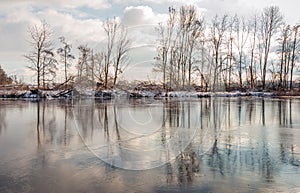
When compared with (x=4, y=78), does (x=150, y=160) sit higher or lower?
lower

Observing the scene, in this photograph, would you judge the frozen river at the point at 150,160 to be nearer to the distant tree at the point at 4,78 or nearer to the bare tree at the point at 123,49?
the bare tree at the point at 123,49

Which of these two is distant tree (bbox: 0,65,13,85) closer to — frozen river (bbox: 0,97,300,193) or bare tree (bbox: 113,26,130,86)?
frozen river (bbox: 0,97,300,193)

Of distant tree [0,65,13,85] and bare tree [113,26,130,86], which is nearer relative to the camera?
bare tree [113,26,130,86]

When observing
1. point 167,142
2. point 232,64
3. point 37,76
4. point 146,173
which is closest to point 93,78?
point 37,76

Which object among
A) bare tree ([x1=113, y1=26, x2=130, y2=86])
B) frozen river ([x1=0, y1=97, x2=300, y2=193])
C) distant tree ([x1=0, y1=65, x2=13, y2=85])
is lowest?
frozen river ([x1=0, y1=97, x2=300, y2=193])

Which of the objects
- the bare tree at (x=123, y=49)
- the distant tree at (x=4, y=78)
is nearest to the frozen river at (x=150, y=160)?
the bare tree at (x=123, y=49)

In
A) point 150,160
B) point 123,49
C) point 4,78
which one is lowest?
point 150,160

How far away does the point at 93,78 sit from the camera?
2166 centimetres

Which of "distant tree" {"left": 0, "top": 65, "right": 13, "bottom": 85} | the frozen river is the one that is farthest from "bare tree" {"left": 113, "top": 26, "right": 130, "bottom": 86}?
"distant tree" {"left": 0, "top": 65, "right": 13, "bottom": 85}

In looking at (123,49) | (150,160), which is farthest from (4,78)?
(150,160)

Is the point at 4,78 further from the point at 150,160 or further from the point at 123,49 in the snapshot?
the point at 150,160

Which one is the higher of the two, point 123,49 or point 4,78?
point 4,78

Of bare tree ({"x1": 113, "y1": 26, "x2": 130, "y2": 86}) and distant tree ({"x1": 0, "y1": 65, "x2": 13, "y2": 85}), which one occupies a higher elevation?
distant tree ({"x1": 0, "y1": 65, "x2": 13, "y2": 85})

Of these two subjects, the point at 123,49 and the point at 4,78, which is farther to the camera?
the point at 4,78
